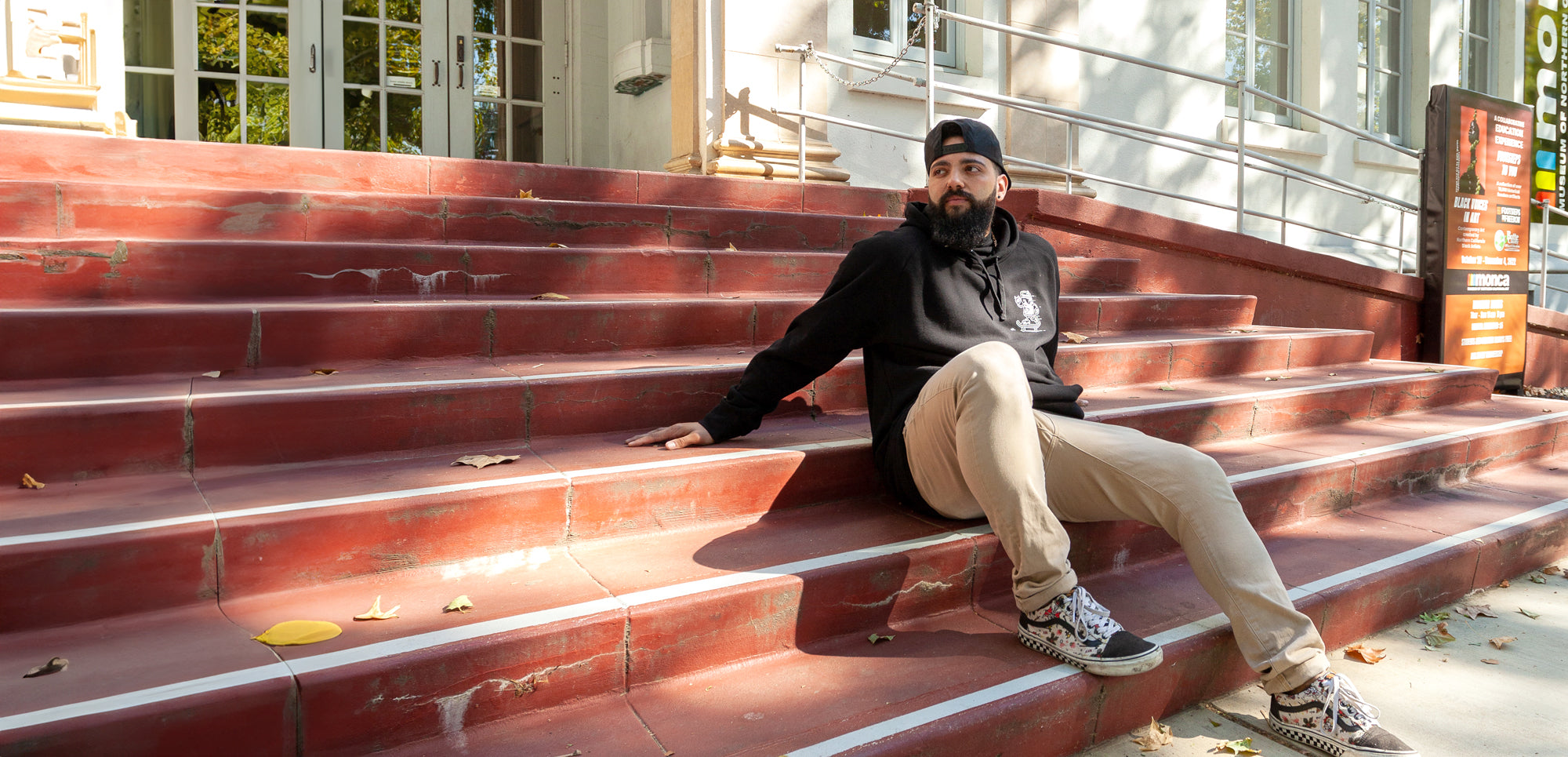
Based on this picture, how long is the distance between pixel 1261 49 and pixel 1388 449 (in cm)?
804

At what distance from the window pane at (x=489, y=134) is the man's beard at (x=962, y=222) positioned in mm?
6115

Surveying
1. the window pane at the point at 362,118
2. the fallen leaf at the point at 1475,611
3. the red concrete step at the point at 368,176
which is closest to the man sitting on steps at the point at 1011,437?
the fallen leaf at the point at 1475,611

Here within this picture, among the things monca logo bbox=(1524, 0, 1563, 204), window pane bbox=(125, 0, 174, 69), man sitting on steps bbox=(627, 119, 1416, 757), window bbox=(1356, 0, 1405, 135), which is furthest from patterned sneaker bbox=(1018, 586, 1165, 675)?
monca logo bbox=(1524, 0, 1563, 204)

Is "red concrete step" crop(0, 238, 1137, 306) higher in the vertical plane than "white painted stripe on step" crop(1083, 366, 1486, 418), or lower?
higher

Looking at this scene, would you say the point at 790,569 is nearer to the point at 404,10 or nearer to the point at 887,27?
the point at 887,27

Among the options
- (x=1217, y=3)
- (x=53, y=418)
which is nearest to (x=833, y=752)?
(x=53, y=418)

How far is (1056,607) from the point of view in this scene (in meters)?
2.34

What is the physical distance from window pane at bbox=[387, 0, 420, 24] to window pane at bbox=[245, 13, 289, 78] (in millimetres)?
758

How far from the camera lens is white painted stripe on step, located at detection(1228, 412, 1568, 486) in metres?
3.47

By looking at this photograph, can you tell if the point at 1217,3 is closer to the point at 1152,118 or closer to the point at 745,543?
the point at 1152,118

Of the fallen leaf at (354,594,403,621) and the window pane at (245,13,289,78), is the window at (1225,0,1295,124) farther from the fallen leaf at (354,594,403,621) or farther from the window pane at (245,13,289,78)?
the fallen leaf at (354,594,403,621)

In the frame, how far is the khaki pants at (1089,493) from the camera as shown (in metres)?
2.32

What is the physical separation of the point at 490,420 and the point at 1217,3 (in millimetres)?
9180

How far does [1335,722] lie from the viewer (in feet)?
7.29
